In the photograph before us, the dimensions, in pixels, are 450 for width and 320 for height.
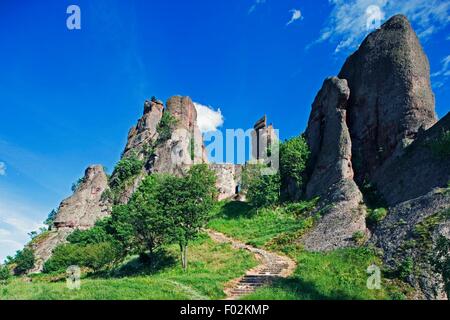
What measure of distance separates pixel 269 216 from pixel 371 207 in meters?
13.2

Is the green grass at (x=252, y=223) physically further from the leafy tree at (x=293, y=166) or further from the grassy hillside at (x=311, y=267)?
the leafy tree at (x=293, y=166)

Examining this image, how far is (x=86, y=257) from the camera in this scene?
38.7 meters

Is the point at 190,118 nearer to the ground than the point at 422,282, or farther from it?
farther from it

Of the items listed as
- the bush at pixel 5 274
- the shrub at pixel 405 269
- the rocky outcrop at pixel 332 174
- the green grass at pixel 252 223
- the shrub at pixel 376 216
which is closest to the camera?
the shrub at pixel 405 269

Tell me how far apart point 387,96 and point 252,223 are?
2082cm

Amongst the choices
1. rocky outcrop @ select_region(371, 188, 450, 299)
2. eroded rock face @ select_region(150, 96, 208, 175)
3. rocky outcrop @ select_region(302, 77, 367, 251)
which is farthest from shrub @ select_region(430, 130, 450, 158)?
eroded rock face @ select_region(150, 96, 208, 175)

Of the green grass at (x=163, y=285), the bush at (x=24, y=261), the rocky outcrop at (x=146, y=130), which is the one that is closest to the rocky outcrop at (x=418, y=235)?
the green grass at (x=163, y=285)

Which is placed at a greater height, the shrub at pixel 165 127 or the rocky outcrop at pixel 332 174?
the shrub at pixel 165 127

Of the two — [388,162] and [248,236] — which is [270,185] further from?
[388,162]

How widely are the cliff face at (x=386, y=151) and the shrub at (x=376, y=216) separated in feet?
2.21

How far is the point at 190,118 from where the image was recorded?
8012cm

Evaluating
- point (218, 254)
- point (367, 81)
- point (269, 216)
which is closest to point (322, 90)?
point (367, 81)

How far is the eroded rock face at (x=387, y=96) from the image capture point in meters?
36.2
